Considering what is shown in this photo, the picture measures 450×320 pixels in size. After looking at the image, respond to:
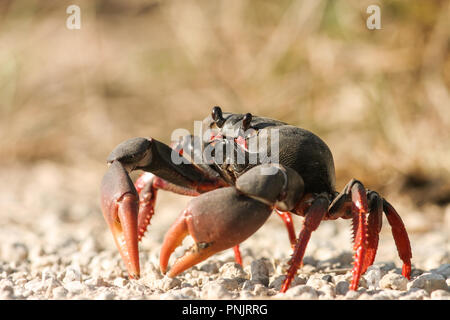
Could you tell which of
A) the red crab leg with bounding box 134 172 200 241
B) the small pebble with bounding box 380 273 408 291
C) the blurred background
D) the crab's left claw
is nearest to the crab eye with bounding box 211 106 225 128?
the red crab leg with bounding box 134 172 200 241

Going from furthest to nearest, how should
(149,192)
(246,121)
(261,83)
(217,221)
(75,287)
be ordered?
(261,83) < (149,192) < (246,121) < (75,287) < (217,221)

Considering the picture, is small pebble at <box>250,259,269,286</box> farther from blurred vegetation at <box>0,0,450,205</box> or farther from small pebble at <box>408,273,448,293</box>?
blurred vegetation at <box>0,0,450,205</box>

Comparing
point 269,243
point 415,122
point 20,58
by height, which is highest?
point 20,58

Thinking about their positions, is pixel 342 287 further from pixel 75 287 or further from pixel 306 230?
pixel 75 287

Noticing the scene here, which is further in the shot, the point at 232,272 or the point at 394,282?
the point at 232,272

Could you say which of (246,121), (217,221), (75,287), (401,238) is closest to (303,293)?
(217,221)

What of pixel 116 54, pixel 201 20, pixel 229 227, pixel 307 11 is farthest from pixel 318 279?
pixel 116 54
